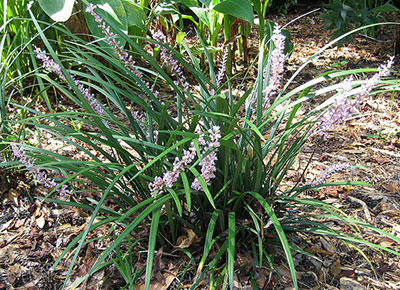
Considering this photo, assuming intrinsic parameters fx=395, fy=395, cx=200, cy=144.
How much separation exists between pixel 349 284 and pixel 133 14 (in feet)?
6.59

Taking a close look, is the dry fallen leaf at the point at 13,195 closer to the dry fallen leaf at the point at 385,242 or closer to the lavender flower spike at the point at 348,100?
the lavender flower spike at the point at 348,100

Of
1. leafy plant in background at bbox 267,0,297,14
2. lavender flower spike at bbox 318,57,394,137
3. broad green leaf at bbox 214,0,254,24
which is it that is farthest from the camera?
leafy plant in background at bbox 267,0,297,14

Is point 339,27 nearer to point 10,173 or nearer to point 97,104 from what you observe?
point 97,104

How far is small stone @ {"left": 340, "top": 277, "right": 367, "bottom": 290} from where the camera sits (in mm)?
1459

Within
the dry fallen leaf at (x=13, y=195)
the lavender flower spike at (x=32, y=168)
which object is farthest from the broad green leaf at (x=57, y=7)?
the lavender flower spike at (x=32, y=168)

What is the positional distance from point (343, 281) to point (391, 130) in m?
1.26

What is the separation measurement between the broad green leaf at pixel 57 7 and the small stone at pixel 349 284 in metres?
1.93

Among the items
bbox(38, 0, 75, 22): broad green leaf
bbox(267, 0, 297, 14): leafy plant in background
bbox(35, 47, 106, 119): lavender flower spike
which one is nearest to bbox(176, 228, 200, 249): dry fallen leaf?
bbox(35, 47, 106, 119): lavender flower spike

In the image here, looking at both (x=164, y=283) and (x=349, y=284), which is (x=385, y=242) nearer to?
(x=349, y=284)

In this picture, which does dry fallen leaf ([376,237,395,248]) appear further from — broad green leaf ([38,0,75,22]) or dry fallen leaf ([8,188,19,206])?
broad green leaf ([38,0,75,22])

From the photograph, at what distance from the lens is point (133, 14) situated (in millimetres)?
2561

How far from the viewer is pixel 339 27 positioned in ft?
10.3

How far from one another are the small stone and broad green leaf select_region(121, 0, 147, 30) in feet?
6.17

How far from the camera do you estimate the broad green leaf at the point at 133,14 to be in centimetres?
253
